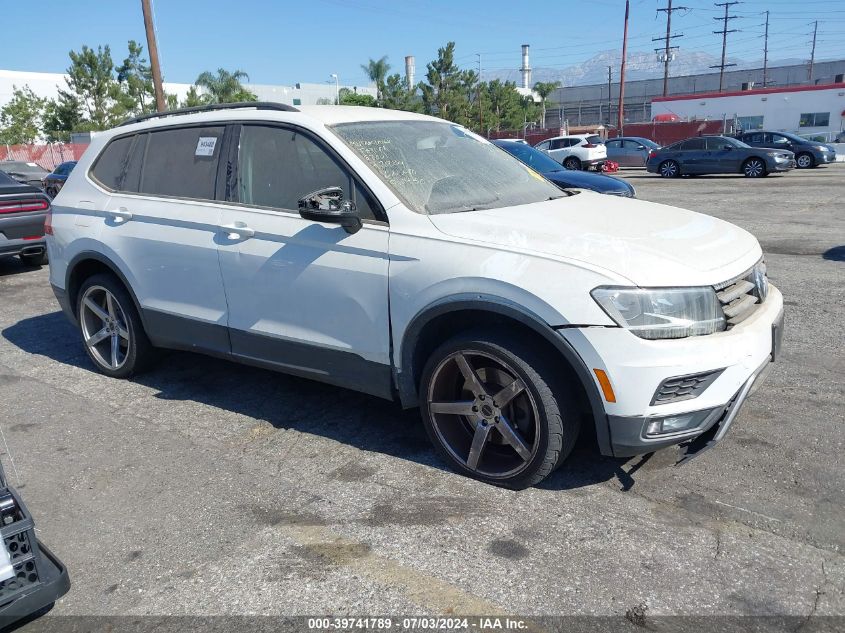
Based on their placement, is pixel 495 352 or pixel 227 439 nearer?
pixel 495 352

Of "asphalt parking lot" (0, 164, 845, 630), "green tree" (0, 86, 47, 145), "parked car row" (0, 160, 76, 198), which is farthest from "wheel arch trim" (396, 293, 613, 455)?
"green tree" (0, 86, 47, 145)

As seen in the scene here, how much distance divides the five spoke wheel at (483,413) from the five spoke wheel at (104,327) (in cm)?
273

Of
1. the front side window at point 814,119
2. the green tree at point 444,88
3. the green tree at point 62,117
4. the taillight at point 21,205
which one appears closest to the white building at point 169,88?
the green tree at point 62,117

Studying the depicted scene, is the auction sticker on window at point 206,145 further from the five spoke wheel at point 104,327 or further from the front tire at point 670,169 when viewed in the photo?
the front tire at point 670,169

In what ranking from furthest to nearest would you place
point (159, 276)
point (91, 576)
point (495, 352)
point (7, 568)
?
1. point (159, 276)
2. point (495, 352)
3. point (91, 576)
4. point (7, 568)

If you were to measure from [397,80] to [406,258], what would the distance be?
59.2 metres

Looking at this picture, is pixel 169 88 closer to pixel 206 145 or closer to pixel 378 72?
pixel 378 72

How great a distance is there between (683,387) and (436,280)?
122cm

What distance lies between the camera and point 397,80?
2336 inches

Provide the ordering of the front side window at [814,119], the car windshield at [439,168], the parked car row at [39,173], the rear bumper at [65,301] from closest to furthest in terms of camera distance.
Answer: the car windshield at [439,168]
the rear bumper at [65,301]
the parked car row at [39,173]
the front side window at [814,119]

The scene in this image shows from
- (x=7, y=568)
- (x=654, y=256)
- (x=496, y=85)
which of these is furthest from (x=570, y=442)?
(x=496, y=85)

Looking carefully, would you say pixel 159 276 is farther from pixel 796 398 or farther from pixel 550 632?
pixel 796 398

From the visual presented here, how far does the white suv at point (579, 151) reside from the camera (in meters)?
28.5

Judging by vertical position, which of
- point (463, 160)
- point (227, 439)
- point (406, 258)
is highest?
point (463, 160)
